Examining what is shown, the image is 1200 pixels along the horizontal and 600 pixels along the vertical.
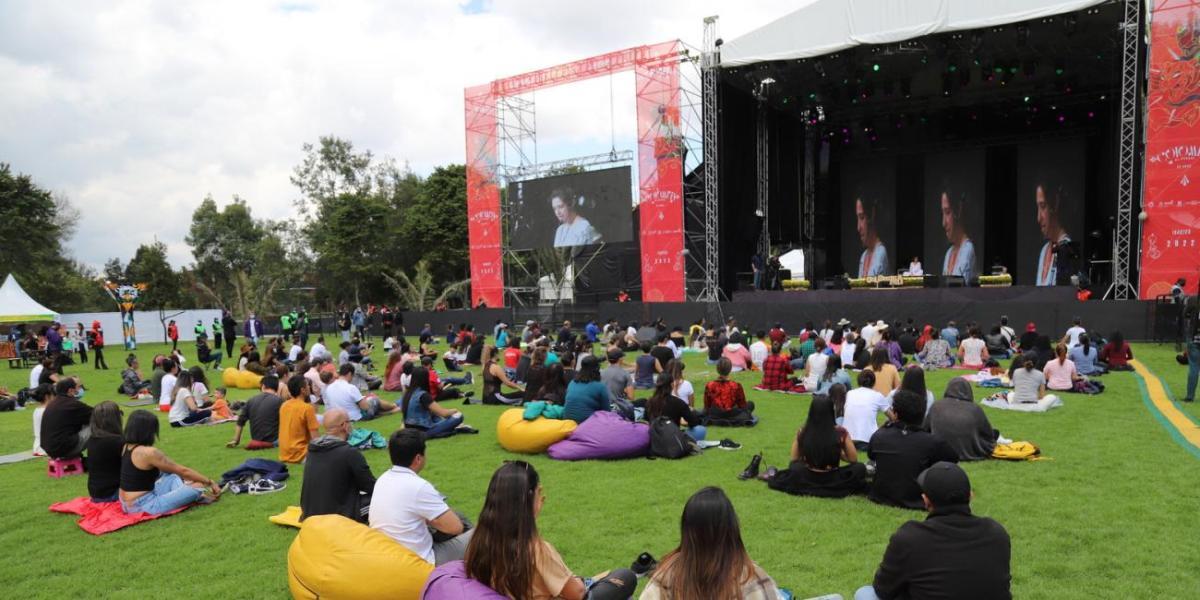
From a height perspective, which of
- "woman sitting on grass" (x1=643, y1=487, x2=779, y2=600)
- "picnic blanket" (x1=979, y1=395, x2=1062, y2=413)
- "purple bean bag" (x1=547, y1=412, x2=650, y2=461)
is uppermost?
"woman sitting on grass" (x1=643, y1=487, x2=779, y2=600)

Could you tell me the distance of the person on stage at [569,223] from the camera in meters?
30.3

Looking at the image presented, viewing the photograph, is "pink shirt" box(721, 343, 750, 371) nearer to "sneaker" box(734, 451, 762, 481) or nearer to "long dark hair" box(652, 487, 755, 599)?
"sneaker" box(734, 451, 762, 481)

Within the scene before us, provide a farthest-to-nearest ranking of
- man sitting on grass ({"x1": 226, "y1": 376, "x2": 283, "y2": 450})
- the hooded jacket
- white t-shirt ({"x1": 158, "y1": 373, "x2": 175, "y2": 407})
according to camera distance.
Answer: white t-shirt ({"x1": 158, "y1": 373, "x2": 175, "y2": 407}) < man sitting on grass ({"x1": 226, "y1": 376, "x2": 283, "y2": 450}) < the hooded jacket

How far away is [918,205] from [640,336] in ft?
51.0

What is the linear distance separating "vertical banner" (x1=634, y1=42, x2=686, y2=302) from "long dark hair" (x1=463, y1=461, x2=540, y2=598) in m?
23.7

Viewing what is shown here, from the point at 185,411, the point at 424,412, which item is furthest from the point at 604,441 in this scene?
the point at 185,411

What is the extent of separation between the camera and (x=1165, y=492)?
20.6 ft

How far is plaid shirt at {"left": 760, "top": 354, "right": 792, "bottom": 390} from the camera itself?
12977 mm

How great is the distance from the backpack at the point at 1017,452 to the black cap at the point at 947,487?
483 centimetres

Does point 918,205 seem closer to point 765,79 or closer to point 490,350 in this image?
point 765,79

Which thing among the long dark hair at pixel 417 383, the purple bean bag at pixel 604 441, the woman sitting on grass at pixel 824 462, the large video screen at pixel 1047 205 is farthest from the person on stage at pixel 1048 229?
the long dark hair at pixel 417 383

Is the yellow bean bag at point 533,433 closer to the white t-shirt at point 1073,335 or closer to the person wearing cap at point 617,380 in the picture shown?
the person wearing cap at point 617,380

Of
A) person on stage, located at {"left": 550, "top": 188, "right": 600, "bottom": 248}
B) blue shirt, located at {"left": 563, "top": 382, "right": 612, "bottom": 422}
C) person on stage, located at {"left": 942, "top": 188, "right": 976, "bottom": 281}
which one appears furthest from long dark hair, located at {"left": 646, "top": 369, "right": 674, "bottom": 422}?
person on stage, located at {"left": 942, "top": 188, "right": 976, "bottom": 281}

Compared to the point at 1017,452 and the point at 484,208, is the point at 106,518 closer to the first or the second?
the point at 1017,452
